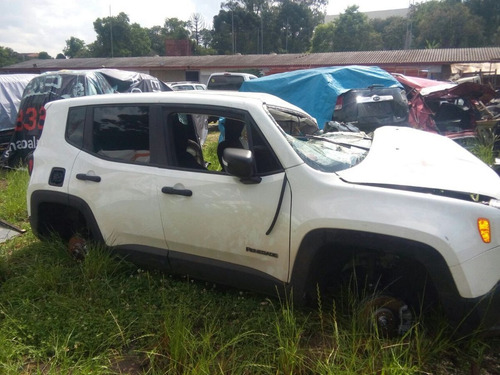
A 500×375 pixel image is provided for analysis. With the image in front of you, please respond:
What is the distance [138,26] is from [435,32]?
43225mm

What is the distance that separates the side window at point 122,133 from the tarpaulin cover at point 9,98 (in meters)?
7.03

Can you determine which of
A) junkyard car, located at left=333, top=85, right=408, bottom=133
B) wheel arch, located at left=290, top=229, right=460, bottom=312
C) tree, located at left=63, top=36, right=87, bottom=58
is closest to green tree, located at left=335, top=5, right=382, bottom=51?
tree, located at left=63, top=36, right=87, bottom=58

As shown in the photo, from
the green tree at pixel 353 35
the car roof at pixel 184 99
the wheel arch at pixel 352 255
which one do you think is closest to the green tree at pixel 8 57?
the green tree at pixel 353 35

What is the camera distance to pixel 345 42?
169 ft

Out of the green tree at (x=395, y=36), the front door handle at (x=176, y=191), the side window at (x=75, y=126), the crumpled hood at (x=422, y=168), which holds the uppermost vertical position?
the green tree at (x=395, y=36)

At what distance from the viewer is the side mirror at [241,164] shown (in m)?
2.89

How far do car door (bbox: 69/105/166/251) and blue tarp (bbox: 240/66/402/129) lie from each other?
537cm

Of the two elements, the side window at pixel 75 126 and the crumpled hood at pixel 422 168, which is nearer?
the crumpled hood at pixel 422 168

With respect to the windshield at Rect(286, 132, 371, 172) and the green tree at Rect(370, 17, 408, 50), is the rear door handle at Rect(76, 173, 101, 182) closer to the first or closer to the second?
the windshield at Rect(286, 132, 371, 172)

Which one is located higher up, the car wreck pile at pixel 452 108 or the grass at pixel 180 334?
the car wreck pile at pixel 452 108

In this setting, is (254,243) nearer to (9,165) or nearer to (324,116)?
(324,116)

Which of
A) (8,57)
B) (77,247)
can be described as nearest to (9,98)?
(77,247)

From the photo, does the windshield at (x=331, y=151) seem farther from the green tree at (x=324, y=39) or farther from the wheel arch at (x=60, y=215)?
the green tree at (x=324, y=39)

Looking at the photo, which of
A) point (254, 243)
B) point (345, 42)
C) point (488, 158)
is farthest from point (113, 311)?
point (345, 42)
